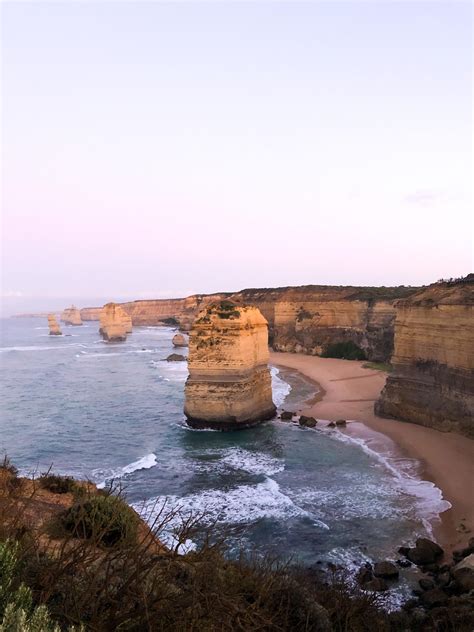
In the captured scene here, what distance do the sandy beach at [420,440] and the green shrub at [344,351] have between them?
5.69 meters

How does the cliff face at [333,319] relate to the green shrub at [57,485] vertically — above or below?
above

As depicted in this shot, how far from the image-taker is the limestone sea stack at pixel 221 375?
25156mm

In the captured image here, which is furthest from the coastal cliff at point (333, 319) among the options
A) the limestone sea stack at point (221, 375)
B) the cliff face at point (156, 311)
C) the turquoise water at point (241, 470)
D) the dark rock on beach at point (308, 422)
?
the cliff face at point (156, 311)

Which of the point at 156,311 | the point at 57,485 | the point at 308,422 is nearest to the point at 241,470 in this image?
the point at 308,422

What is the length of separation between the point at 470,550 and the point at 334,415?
15.8 m

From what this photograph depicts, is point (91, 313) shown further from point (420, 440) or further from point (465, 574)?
point (465, 574)

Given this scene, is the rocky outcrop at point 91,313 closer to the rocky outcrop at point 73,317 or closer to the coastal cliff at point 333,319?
the rocky outcrop at point 73,317

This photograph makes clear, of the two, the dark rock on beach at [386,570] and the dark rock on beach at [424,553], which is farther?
the dark rock on beach at [424,553]

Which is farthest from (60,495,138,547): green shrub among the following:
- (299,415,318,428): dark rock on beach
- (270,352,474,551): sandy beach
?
(299,415,318,428): dark rock on beach

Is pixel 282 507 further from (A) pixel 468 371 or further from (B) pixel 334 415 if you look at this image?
(B) pixel 334 415

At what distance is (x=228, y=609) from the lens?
5.13m

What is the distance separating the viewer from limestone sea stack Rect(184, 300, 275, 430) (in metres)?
25.2

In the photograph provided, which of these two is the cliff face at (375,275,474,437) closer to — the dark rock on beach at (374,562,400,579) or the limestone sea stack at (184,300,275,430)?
the limestone sea stack at (184,300,275,430)

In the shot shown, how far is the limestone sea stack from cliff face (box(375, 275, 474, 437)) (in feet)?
25.4
